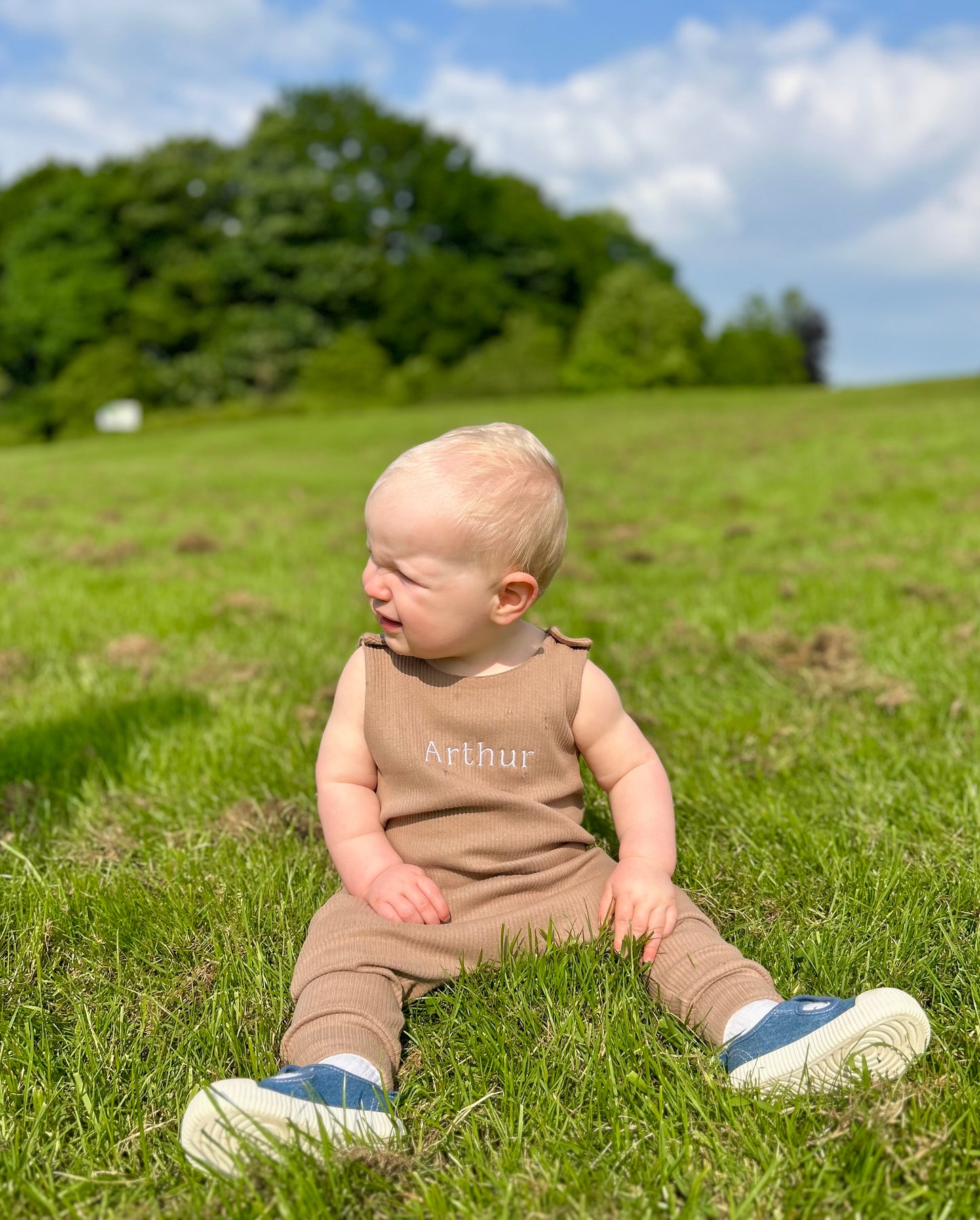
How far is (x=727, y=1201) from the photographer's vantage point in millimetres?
1629

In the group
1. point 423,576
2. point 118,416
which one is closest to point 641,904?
point 423,576

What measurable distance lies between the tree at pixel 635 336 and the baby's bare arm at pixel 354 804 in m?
54.3

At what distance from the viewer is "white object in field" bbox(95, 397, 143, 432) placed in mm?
47688

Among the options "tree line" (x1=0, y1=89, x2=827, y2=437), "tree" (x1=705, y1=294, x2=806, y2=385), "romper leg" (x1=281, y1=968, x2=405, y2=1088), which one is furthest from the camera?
"tree" (x1=705, y1=294, x2=806, y2=385)

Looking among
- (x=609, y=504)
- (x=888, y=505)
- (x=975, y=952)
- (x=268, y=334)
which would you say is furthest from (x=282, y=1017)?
(x=268, y=334)

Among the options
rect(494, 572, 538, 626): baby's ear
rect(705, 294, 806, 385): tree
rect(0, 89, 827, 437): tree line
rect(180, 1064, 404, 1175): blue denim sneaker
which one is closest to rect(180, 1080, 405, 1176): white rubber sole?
rect(180, 1064, 404, 1175): blue denim sneaker

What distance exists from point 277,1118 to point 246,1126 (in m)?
0.06

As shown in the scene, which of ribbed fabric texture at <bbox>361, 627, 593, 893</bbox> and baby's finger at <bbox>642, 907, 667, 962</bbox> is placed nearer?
baby's finger at <bbox>642, 907, 667, 962</bbox>

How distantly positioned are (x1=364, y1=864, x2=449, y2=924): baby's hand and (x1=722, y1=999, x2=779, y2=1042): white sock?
2.39 ft

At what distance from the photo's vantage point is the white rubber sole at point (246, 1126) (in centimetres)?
174

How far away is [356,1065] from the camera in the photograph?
6.43ft

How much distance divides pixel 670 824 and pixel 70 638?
424 cm

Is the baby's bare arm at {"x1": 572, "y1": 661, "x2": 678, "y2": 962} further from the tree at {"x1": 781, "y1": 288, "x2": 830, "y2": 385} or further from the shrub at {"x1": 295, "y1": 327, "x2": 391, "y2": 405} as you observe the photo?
the tree at {"x1": 781, "y1": 288, "x2": 830, "y2": 385}

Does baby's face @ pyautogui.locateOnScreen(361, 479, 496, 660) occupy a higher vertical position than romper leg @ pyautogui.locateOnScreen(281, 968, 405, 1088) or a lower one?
higher
